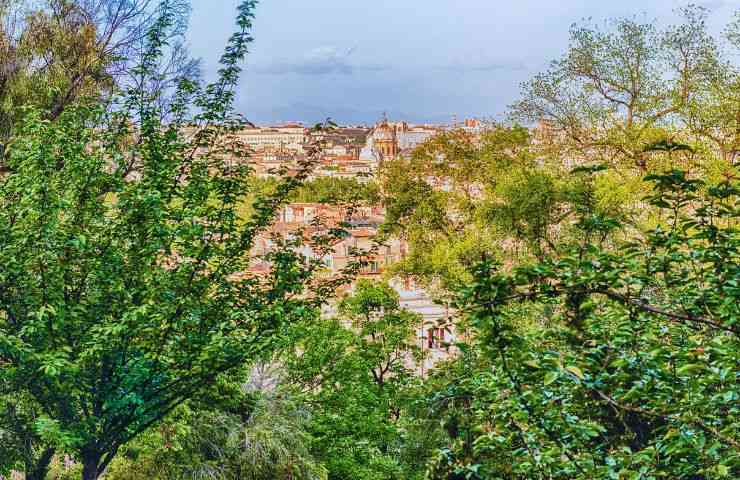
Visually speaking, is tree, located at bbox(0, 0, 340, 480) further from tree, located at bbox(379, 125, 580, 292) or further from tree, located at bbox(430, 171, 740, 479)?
tree, located at bbox(379, 125, 580, 292)

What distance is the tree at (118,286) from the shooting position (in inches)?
224

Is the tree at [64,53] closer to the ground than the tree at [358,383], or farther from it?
farther from it

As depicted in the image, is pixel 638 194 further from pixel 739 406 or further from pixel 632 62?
pixel 739 406

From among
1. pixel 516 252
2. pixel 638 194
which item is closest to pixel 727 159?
pixel 638 194

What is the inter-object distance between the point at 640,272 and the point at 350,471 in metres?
9.30

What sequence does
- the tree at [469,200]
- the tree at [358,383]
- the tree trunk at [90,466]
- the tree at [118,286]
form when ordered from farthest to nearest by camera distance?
the tree at [469,200]
the tree at [358,383]
the tree trunk at [90,466]
the tree at [118,286]

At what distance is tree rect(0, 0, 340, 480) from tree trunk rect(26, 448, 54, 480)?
4.67 feet

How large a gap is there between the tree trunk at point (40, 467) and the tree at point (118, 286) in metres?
1.42

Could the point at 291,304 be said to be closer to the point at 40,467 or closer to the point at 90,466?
the point at 90,466

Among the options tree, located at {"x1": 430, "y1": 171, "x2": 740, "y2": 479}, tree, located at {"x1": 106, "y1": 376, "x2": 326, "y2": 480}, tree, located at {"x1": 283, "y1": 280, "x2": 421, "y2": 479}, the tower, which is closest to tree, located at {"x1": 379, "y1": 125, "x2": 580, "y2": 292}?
tree, located at {"x1": 283, "y1": 280, "x2": 421, "y2": 479}

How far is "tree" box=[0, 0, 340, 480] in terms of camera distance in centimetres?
568

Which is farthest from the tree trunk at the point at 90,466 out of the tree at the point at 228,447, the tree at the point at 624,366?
the tree at the point at 624,366

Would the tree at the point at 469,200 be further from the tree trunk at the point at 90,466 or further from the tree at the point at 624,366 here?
the tree at the point at 624,366

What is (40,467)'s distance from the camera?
796 centimetres
